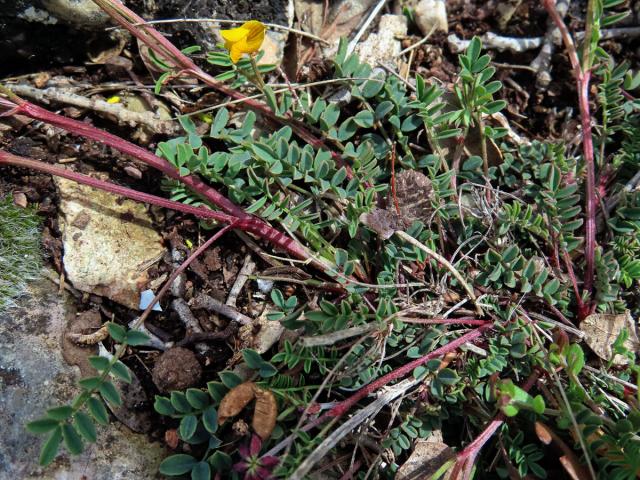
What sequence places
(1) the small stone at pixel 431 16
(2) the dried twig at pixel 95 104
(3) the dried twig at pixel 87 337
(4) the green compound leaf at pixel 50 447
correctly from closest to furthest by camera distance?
(4) the green compound leaf at pixel 50 447 < (3) the dried twig at pixel 87 337 < (2) the dried twig at pixel 95 104 < (1) the small stone at pixel 431 16

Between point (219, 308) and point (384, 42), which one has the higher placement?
point (384, 42)

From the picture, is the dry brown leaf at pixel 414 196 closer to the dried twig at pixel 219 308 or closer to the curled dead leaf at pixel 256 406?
the dried twig at pixel 219 308

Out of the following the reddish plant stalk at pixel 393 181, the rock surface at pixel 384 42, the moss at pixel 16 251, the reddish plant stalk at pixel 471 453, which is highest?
the rock surface at pixel 384 42

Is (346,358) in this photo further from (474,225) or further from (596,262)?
(596,262)

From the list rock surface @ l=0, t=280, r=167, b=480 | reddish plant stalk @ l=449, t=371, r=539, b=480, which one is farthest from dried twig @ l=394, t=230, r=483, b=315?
rock surface @ l=0, t=280, r=167, b=480

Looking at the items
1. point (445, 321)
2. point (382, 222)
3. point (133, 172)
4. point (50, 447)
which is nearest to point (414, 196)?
point (382, 222)

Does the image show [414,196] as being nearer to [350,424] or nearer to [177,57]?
[350,424]

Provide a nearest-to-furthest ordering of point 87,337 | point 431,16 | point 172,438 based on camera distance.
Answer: point 172,438 → point 87,337 → point 431,16

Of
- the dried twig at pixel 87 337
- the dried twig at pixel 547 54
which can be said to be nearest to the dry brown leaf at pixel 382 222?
the dried twig at pixel 87 337
